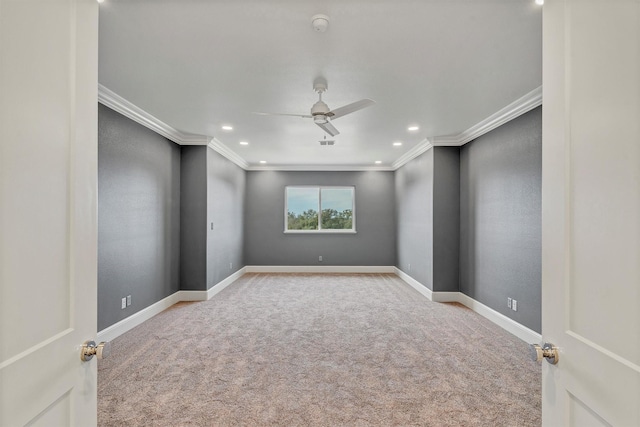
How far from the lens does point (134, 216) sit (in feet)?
12.5

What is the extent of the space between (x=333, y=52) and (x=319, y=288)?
14.6ft

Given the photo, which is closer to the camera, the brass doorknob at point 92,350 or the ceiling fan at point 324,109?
the brass doorknob at point 92,350

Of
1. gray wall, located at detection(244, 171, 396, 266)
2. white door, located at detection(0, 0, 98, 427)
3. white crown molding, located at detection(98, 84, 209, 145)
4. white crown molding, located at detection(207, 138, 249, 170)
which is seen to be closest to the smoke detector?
white door, located at detection(0, 0, 98, 427)

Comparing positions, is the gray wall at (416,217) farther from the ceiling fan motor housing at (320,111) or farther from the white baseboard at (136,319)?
the white baseboard at (136,319)

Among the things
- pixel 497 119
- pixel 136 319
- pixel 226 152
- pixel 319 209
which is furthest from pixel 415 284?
pixel 136 319

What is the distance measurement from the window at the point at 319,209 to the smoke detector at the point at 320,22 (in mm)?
5744

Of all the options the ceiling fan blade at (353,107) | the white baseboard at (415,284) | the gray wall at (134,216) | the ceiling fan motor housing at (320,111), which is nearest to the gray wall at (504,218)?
the white baseboard at (415,284)

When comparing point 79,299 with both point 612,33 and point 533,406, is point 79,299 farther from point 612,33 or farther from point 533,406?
point 533,406

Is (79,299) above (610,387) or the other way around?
above

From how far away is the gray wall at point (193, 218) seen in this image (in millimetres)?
5051

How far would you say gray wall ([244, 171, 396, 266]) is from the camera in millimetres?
7562

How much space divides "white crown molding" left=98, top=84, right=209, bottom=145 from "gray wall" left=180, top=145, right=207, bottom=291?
0.54ft

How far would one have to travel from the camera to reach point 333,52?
2.37 meters

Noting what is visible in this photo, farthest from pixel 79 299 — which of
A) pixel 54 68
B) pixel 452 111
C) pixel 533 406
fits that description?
pixel 452 111
